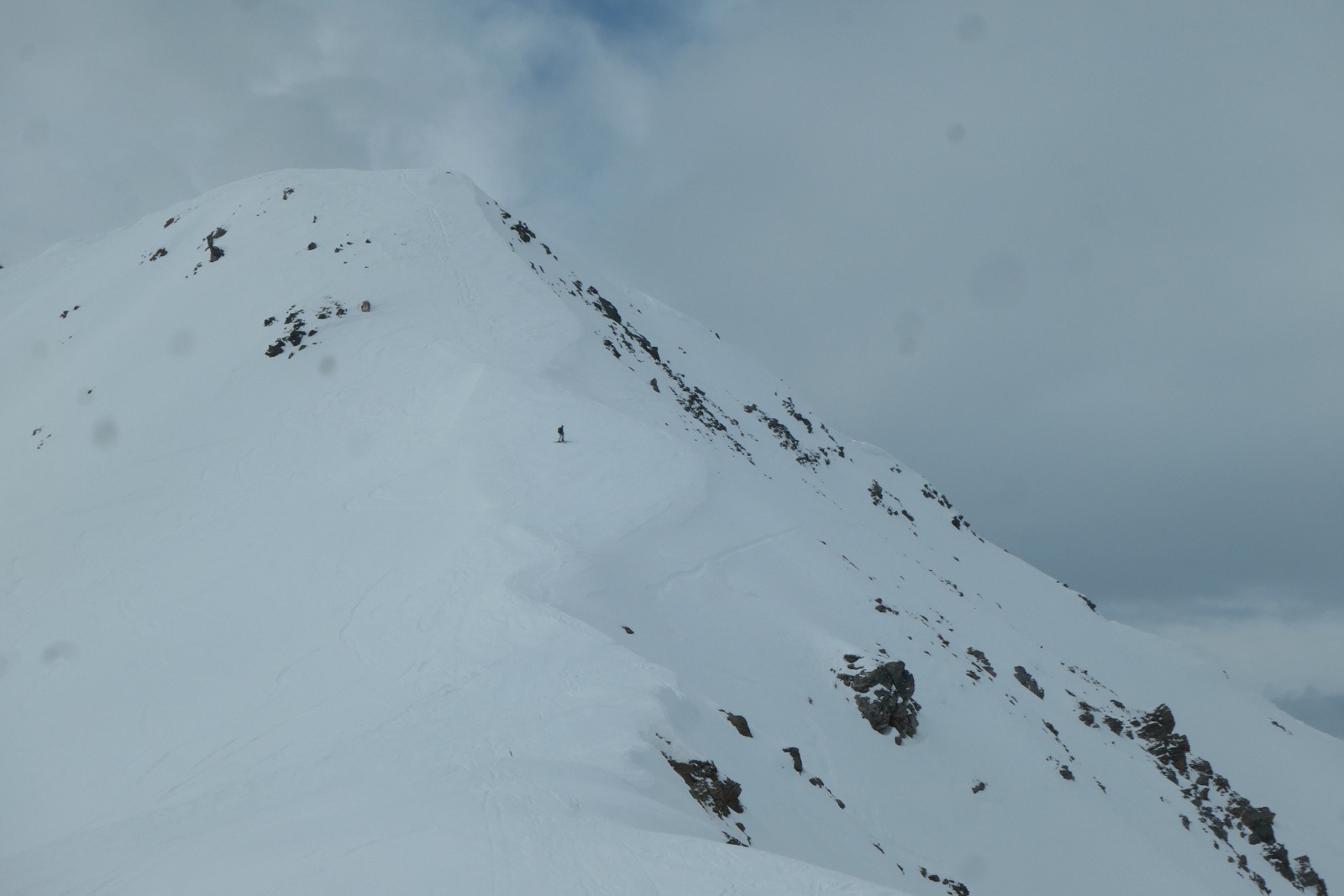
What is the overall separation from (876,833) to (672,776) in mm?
7698

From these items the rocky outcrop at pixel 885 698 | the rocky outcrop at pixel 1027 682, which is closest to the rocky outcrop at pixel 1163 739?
the rocky outcrop at pixel 1027 682

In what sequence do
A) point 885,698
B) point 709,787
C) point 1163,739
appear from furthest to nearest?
point 1163,739 < point 885,698 < point 709,787

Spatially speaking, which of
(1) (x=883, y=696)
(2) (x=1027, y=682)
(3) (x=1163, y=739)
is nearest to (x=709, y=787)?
(1) (x=883, y=696)

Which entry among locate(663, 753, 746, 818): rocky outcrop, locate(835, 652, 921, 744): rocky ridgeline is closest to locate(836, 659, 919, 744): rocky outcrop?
locate(835, 652, 921, 744): rocky ridgeline

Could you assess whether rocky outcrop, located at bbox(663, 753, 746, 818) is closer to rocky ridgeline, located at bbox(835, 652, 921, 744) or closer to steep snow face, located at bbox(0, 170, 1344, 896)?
steep snow face, located at bbox(0, 170, 1344, 896)

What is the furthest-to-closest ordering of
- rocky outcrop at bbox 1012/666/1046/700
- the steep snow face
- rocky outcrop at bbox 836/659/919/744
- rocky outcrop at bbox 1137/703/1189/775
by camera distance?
rocky outcrop at bbox 1137/703/1189/775 → rocky outcrop at bbox 1012/666/1046/700 → rocky outcrop at bbox 836/659/919/744 → the steep snow face

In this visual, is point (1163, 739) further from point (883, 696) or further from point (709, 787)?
point (709, 787)

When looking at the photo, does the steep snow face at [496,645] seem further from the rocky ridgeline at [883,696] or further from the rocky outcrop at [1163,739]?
the rocky outcrop at [1163,739]

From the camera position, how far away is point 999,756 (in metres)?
23.1

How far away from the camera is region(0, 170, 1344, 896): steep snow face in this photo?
10.0 m

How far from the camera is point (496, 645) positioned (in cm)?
Answer: 1533

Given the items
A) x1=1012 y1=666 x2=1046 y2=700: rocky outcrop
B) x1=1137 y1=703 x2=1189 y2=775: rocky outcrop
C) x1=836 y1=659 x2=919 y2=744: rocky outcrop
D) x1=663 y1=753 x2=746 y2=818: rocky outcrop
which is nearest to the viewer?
x1=663 y1=753 x2=746 y2=818: rocky outcrop

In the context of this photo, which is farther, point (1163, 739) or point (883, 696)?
point (1163, 739)

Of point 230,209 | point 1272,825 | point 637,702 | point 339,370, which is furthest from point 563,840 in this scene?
point 230,209
